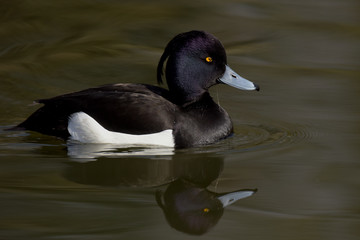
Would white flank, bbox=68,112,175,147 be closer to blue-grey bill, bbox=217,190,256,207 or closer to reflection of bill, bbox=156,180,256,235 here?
reflection of bill, bbox=156,180,256,235

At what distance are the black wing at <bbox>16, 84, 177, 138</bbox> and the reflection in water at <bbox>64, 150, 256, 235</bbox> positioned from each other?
0.35m

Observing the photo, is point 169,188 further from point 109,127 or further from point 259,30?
point 259,30

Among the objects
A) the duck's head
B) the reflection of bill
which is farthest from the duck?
the reflection of bill

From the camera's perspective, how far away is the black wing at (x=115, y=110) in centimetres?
580

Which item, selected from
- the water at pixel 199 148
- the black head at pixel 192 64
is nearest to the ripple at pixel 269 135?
the water at pixel 199 148

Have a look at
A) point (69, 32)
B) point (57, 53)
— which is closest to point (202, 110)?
point (57, 53)

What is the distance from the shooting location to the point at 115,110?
5.89 meters

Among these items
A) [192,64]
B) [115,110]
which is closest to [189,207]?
[115,110]

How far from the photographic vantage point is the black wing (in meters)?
5.80

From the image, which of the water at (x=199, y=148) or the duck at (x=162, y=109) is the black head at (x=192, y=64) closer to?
the duck at (x=162, y=109)

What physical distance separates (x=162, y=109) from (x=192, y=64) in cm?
53

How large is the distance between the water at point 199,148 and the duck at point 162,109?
137 mm

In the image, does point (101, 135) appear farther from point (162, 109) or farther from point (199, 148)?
point (199, 148)

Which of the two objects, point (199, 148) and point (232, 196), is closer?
point (232, 196)
